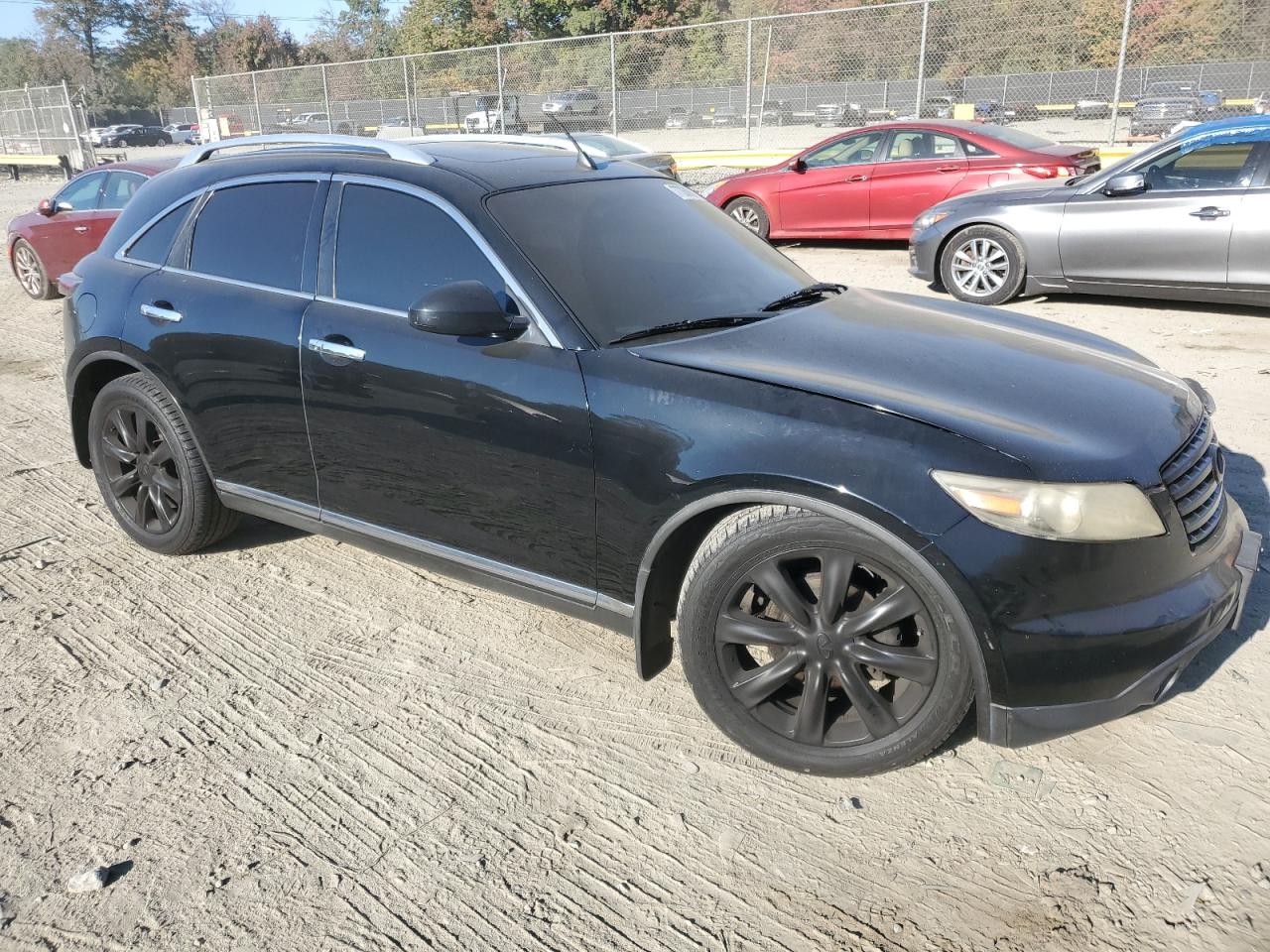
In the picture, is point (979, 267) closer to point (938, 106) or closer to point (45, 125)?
point (938, 106)

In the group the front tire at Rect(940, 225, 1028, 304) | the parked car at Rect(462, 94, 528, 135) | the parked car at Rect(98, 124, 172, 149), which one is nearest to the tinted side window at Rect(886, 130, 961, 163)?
the front tire at Rect(940, 225, 1028, 304)

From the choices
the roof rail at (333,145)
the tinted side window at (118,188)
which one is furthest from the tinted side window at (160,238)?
the tinted side window at (118,188)

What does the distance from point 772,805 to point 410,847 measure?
3.29 feet

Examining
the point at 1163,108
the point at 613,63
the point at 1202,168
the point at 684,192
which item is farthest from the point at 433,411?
the point at 613,63

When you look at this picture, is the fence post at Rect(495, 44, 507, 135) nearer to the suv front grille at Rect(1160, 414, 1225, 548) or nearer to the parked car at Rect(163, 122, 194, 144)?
the suv front grille at Rect(1160, 414, 1225, 548)

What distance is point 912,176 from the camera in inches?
457

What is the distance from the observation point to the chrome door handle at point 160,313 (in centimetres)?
405

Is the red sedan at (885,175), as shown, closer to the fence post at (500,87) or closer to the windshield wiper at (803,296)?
the windshield wiper at (803,296)

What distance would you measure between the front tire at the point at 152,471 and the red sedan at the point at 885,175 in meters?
8.13

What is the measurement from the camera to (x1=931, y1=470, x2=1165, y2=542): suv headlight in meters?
2.50

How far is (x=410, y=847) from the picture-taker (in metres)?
2.67

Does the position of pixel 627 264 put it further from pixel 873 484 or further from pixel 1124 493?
pixel 1124 493

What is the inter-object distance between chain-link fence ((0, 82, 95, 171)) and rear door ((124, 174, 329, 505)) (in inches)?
1155

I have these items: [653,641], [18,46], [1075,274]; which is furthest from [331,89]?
[18,46]
